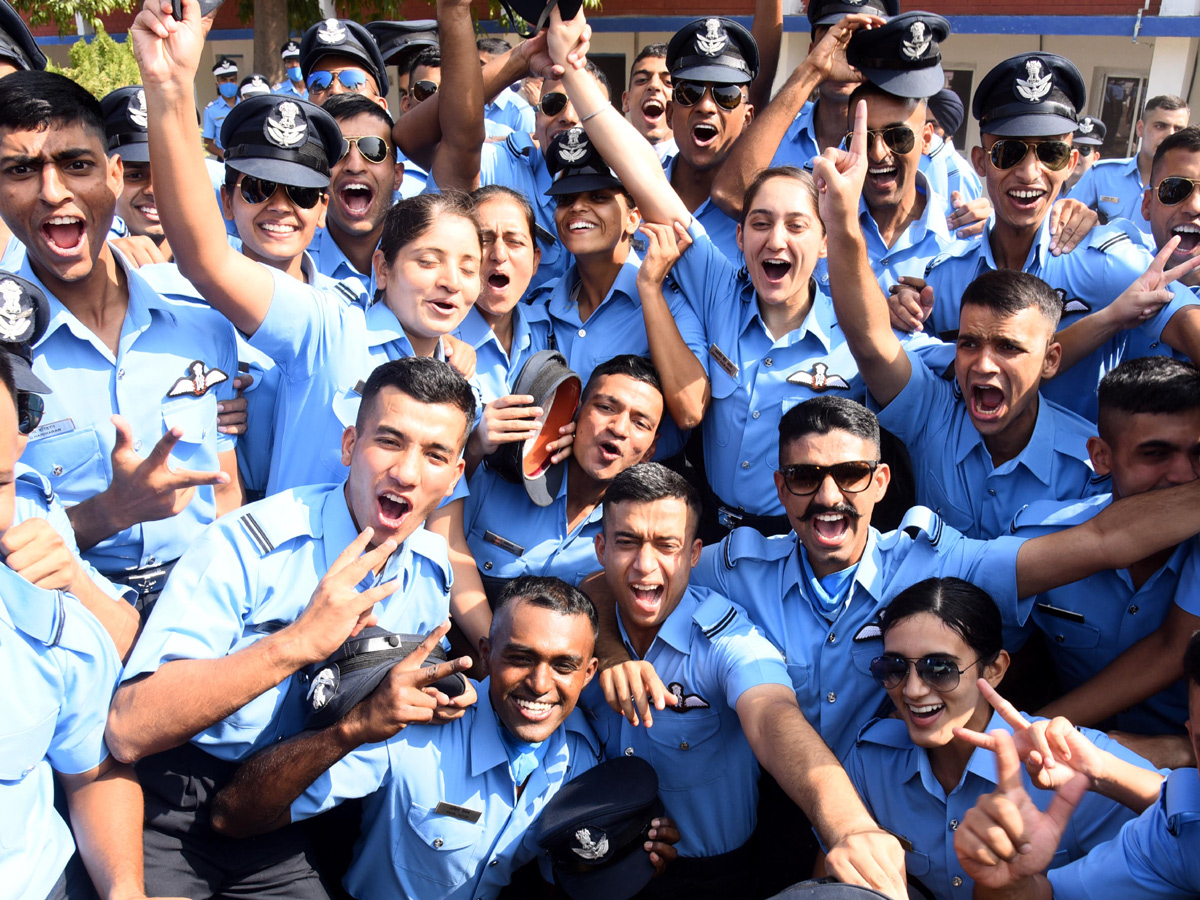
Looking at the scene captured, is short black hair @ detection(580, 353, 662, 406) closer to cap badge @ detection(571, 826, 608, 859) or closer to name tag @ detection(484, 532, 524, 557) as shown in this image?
name tag @ detection(484, 532, 524, 557)

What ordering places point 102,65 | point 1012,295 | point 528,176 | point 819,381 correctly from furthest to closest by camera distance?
1. point 102,65
2. point 528,176
3. point 819,381
4. point 1012,295

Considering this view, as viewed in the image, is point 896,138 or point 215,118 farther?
point 215,118

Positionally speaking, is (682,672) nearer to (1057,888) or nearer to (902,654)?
(902,654)

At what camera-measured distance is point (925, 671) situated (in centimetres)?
307

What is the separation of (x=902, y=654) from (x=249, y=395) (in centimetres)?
254

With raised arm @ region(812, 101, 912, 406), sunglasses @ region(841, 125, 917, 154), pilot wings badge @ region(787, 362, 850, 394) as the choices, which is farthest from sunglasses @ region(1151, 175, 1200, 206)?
pilot wings badge @ region(787, 362, 850, 394)

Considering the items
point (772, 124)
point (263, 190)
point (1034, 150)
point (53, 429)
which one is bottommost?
point (53, 429)

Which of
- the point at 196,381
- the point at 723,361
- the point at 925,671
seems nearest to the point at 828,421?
the point at 723,361

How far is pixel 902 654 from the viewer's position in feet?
10.2

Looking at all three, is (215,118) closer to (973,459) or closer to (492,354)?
(492,354)

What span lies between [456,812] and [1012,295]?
2629 mm

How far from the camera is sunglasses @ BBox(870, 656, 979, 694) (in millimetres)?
3053

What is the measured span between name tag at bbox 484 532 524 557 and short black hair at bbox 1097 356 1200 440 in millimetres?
2157

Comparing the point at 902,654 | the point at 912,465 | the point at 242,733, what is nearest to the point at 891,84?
the point at 912,465
